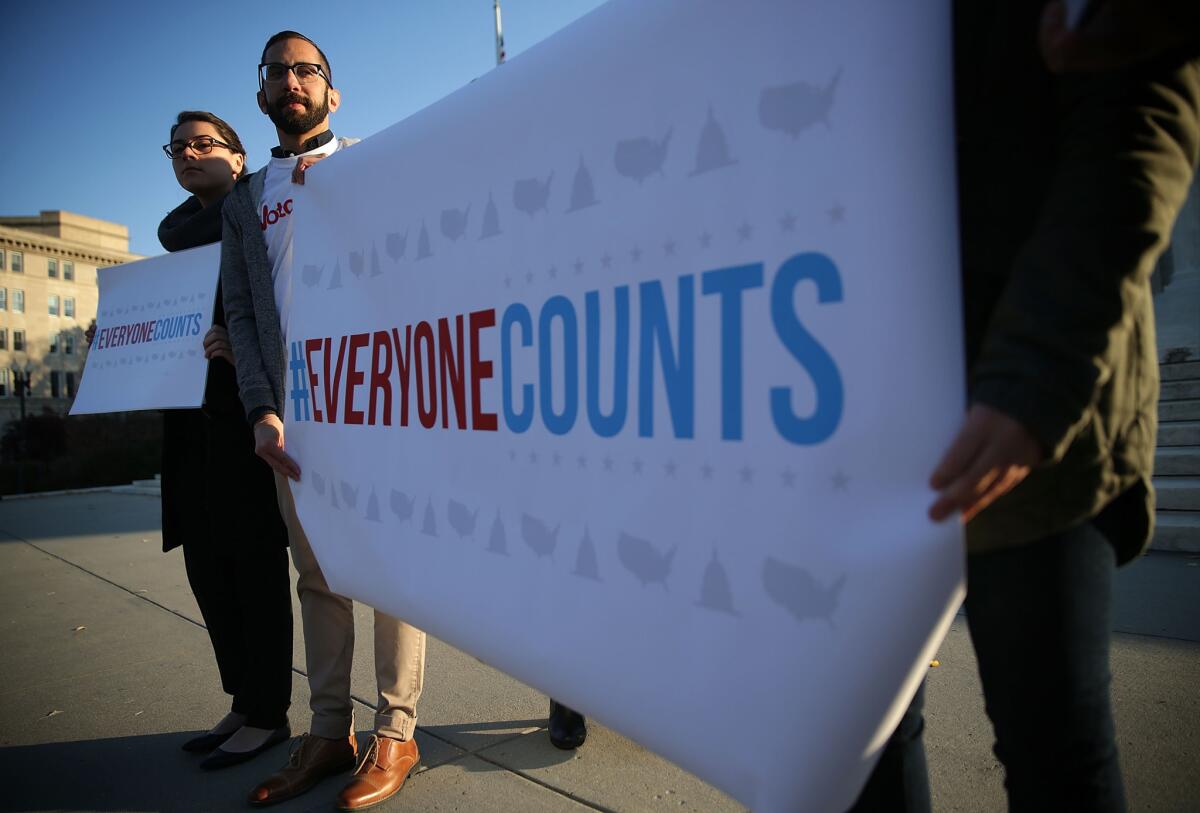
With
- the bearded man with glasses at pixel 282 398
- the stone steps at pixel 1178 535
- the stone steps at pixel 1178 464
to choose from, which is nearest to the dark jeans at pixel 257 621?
the bearded man with glasses at pixel 282 398

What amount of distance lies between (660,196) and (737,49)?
0.24 metres

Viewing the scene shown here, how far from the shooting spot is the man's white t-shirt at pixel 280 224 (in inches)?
95.4

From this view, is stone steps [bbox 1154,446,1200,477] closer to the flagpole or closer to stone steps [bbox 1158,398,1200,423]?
stone steps [bbox 1158,398,1200,423]

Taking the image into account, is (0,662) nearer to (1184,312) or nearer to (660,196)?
(660,196)

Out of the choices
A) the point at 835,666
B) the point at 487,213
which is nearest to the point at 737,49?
the point at 487,213

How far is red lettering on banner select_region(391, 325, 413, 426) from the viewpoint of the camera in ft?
5.78

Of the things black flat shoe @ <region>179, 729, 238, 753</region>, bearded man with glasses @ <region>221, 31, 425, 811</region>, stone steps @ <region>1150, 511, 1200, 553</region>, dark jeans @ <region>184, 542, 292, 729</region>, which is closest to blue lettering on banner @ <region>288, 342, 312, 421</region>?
bearded man with glasses @ <region>221, 31, 425, 811</region>

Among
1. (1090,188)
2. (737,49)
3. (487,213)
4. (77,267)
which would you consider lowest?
(1090,188)

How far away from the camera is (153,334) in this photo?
3.07 m

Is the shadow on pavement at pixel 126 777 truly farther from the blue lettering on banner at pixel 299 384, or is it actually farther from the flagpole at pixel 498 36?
the flagpole at pixel 498 36

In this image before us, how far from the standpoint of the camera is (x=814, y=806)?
1.02 meters

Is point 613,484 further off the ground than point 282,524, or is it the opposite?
point 613,484

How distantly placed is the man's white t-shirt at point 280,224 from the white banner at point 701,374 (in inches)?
34.4

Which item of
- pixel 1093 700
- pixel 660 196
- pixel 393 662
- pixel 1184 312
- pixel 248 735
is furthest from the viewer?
pixel 1184 312
